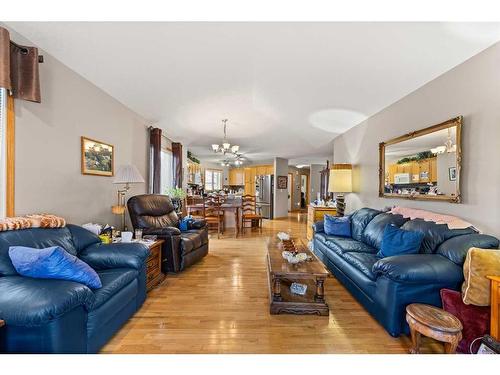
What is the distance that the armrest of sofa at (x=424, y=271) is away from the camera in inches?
75.3

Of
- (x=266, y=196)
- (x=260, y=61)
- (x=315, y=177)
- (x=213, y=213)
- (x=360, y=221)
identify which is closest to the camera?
(x=260, y=61)

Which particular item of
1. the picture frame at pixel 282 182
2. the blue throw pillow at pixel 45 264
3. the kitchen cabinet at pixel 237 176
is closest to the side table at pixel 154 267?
the blue throw pillow at pixel 45 264

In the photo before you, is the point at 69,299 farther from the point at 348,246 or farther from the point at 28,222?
the point at 348,246

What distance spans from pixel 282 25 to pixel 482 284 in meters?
2.53

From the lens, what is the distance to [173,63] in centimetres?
281

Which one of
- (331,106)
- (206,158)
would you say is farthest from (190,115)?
(206,158)

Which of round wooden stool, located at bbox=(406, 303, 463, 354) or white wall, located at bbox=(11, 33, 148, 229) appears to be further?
white wall, located at bbox=(11, 33, 148, 229)

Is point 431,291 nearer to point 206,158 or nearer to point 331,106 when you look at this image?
point 331,106

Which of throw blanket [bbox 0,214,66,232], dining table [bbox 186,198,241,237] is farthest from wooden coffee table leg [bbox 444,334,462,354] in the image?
dining table [bbox 186,198,241,237]

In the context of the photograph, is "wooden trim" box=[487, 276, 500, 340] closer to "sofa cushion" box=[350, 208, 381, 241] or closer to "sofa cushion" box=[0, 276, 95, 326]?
Result: "sofa cushion" box=[350, 208, 381, 241]

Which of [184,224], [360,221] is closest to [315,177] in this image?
[360,221]

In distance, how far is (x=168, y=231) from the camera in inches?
132

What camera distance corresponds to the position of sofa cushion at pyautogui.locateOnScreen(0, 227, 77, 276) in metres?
1.68

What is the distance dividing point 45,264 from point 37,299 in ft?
1.04
